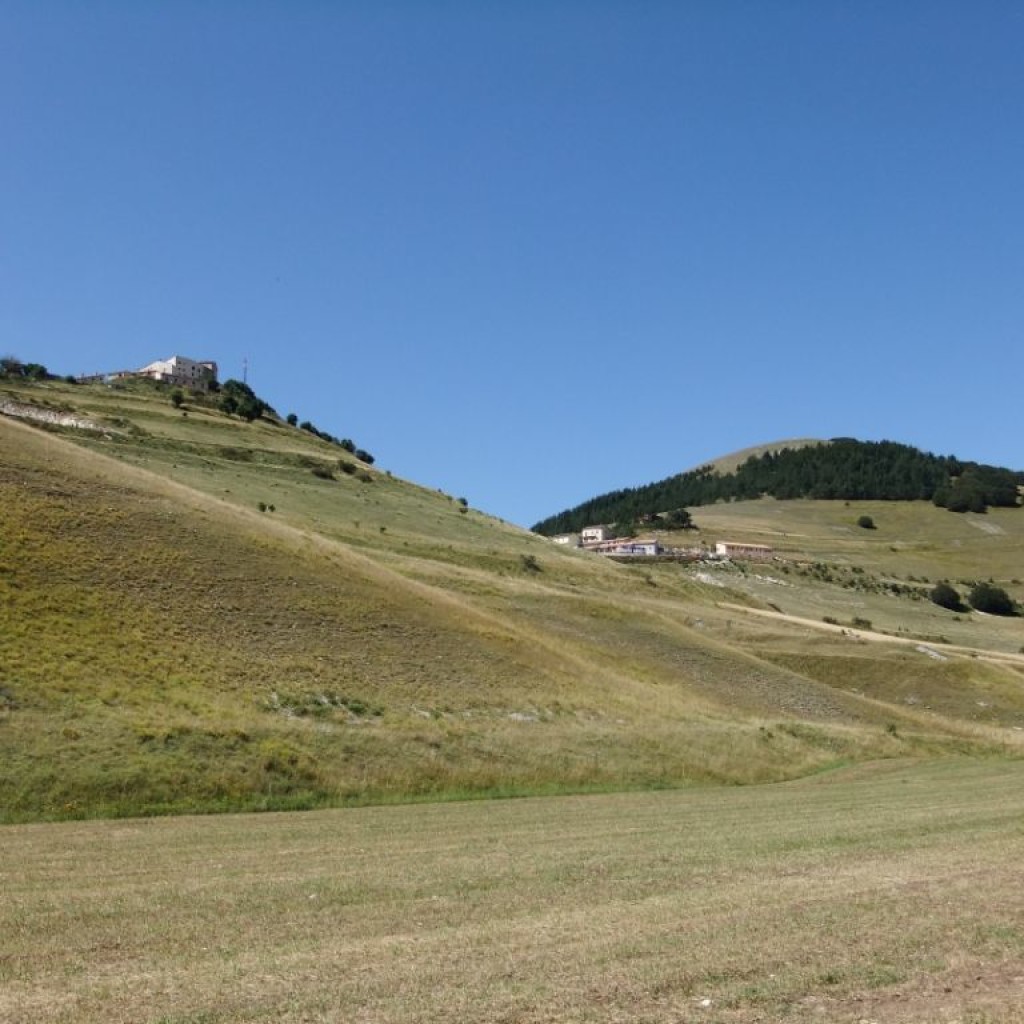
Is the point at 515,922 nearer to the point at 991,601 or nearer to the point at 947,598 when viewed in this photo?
the point at 947,598

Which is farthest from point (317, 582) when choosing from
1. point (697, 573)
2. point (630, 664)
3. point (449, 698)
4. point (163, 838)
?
point (697, 573)

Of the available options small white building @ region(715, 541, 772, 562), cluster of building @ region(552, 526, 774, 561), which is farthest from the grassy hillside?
small white building @ region(715, 541, 772, 562)

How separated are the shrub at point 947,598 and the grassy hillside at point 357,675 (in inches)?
2165

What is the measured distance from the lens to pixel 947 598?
140 meters

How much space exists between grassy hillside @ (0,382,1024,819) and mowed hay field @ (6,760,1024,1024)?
6.59 meters

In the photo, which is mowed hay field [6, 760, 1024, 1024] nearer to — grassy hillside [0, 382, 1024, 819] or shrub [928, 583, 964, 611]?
grassy hillside [0, 382, 1024, 819]

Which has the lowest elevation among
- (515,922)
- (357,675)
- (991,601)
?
(515,922)

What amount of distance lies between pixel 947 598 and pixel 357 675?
116327mm

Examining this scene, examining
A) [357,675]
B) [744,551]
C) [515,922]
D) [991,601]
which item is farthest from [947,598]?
[515,922]

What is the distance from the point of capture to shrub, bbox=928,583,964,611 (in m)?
138

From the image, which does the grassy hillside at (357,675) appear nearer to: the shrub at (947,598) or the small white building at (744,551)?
the shrub at (947,598)

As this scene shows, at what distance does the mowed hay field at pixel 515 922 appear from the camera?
35.1 feet

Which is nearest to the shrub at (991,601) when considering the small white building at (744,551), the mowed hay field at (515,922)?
the small white building at (744,551)

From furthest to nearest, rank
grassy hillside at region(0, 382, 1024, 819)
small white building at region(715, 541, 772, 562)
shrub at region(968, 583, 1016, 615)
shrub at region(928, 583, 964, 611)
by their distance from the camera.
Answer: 1. small white building at region(715, 541, 772, 562)
2. shrub at region(968, 583, 1016, 615)
3. shrub at region(928, 583, 964, 611)
4. grassy hillside at region(0, 382, 1024, 819)
